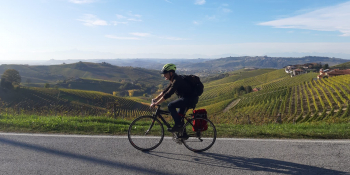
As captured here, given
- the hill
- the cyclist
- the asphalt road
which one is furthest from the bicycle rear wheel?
the hill

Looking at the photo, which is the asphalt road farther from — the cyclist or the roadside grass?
the cyclist

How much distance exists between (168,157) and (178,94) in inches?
47.7

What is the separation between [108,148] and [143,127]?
1.08 metres

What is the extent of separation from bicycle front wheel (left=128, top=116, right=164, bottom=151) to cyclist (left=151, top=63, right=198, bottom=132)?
416mm

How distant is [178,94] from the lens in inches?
185

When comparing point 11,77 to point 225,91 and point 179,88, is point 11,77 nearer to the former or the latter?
point 225,91

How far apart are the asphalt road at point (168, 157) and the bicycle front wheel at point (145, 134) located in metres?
0.15

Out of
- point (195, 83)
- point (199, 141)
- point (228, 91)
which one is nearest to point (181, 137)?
point (199, 141)

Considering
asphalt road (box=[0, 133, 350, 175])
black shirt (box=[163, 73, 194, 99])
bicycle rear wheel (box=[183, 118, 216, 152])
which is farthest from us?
bicycle rear wheel (box=[183, 118, 216, 152])

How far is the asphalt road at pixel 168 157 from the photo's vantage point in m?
3.78

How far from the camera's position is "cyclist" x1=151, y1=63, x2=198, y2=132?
Result: 452 centimetres

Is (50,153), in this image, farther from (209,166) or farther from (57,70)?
(57,70)

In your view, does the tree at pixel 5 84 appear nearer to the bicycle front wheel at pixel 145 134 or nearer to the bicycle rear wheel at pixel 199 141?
the bicycle front wheel at pixel 145 134

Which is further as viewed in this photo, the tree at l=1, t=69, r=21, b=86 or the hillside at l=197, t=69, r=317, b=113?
the hillside at l=197, t=69, r=317, b=113
